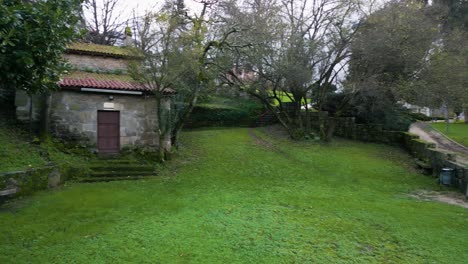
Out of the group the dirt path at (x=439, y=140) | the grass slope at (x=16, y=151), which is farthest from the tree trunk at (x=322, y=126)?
the grass slope at (x=16, y=151)

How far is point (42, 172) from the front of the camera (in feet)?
29.0

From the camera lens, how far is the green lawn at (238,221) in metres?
4.87

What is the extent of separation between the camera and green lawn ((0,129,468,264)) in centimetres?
487

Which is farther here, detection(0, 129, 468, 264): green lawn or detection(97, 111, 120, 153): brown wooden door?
detection(97, 111, 120, 153): brown wooden door

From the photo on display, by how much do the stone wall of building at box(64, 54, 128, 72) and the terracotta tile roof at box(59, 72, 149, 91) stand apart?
564mm

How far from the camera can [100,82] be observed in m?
12.9

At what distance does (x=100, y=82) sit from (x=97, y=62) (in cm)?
252

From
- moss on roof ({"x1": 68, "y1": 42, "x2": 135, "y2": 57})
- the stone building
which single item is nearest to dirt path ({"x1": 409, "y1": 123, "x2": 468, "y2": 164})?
the stone building

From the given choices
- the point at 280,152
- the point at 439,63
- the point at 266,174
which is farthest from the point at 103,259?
the point at 439,63

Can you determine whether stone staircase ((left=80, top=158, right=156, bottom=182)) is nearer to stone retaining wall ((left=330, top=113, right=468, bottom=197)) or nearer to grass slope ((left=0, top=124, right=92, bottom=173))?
grass slope ((left=0, top=124, right=92, bottom=173))

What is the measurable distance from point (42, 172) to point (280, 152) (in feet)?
32.8

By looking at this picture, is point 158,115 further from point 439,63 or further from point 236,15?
point 439,63

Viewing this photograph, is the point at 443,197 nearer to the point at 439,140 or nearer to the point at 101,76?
the point at 439,140

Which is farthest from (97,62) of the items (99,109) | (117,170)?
(117,170)
